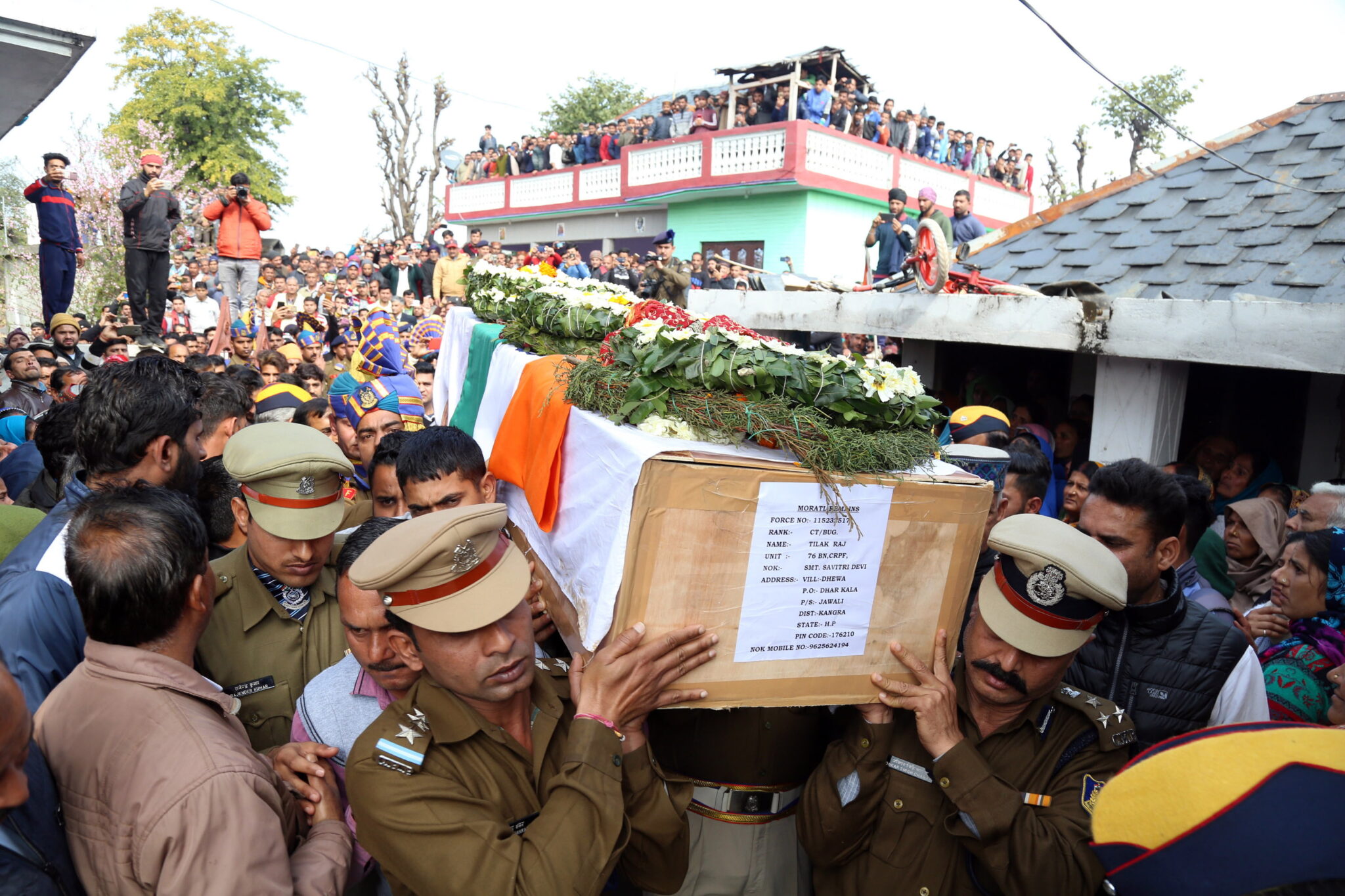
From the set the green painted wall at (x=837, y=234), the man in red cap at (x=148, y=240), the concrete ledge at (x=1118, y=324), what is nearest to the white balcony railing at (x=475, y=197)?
the green painted wall at (x=837, y=234)

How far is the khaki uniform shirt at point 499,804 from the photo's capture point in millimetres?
1719

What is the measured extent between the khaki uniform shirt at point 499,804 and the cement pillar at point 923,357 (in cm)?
653

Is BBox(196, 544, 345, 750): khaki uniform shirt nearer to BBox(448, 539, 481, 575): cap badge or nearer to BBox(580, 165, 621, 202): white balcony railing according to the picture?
BBox(448, 539, 481, 575): cap badge

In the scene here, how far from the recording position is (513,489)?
3617 millimetres

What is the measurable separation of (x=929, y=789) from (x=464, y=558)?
1364 mm

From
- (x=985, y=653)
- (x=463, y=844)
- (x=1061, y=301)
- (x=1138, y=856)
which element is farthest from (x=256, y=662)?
(x=1061, y=301)

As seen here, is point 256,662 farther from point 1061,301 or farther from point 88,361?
point 88,361

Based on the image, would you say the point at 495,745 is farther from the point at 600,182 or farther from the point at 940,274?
the point at 600,182

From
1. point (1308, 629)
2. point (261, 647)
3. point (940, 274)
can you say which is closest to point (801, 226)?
point (940, 274)

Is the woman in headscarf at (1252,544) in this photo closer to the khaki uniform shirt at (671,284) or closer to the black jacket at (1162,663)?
the black jacket at (1162,663)

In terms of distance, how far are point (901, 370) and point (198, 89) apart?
3807cm

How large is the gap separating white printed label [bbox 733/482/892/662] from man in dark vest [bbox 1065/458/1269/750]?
3.28ft

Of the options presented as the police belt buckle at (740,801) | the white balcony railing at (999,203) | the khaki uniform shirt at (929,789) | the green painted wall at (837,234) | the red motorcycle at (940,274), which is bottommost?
the police belt buckle at (740,801)

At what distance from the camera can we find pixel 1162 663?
2557mm
